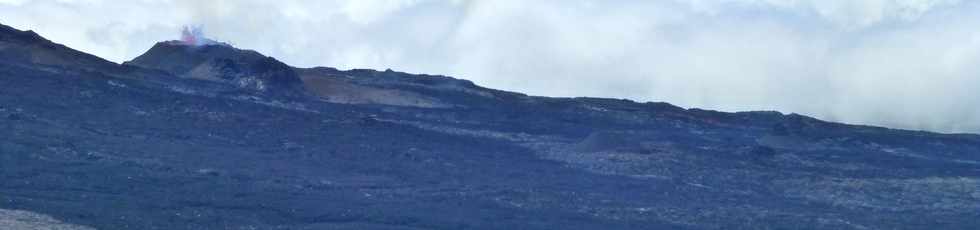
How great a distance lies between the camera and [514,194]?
1681 centimetres

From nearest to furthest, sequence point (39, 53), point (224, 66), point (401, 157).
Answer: point (401, 157) < point (39, 53) < point (224, 66)

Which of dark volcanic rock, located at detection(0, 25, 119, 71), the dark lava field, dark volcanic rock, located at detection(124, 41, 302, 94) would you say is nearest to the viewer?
the dark lava field

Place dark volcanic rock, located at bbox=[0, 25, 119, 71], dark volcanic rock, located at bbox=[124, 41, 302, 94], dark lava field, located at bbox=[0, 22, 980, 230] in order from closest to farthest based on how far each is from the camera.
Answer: dark lava field, located at bbox=[0, 22, 980, 230] < dark volcanic rock, located at bbox=[0, 25, 119, 71] < dark volcanic rock, located at bbox=[124, 41, 302, 94]

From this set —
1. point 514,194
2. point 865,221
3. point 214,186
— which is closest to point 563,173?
point 514,194

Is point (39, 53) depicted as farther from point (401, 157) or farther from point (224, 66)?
point (401, 157)

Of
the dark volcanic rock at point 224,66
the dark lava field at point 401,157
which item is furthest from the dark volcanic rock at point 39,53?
the dark volcanic rock at point 224,66

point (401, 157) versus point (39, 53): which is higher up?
point (39, 53)

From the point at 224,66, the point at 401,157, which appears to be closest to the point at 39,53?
the point at 224,66

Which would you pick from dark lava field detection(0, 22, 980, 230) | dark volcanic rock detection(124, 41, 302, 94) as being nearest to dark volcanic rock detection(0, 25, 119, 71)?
dark lava field detection(0, 22, 980, 230)

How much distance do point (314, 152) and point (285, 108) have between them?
12.4 feet

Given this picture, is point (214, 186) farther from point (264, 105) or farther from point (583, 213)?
point (264, 105)

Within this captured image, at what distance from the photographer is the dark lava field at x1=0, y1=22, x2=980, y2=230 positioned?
14.9 m

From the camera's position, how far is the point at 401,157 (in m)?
19.3

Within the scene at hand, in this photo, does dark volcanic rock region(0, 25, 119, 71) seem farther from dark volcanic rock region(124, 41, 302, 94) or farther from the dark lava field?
dark volcanic rock region(124, 41, 302, 94)
